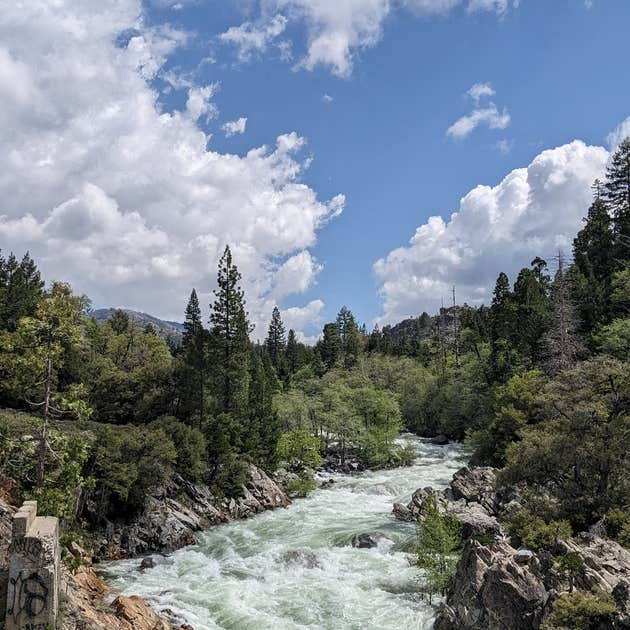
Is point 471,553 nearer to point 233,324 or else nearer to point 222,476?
point 222,476

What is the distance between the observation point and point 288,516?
33.5 metres

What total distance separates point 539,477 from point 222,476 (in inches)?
826

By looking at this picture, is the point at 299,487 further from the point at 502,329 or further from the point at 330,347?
the point at 330,347

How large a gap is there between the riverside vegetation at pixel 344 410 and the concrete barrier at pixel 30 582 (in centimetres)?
280

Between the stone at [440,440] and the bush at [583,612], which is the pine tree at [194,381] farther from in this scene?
the stone at [440,440]

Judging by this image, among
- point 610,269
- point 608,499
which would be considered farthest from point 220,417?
point 610,269

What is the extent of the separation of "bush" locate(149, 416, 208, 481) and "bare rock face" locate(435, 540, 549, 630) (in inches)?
790

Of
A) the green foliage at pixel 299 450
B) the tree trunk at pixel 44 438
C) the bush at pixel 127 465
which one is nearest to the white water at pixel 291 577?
the bush at pixel 127 465

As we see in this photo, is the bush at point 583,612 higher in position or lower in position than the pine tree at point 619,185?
lower

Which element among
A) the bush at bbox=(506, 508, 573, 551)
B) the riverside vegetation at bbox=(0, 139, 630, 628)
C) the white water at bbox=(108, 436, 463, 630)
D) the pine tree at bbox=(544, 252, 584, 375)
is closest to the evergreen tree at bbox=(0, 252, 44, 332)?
the riverside vegetation at bbox=(0, 139, 630, 628)


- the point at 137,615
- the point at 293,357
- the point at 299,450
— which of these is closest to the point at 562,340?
the point at 299,450

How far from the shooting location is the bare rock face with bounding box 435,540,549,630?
1448 cm

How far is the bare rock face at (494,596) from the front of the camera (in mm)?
14477

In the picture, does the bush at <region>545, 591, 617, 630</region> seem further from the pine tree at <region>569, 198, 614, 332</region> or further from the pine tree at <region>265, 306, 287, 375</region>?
the pine tree at <region>265, 306, 287, 375</region>
